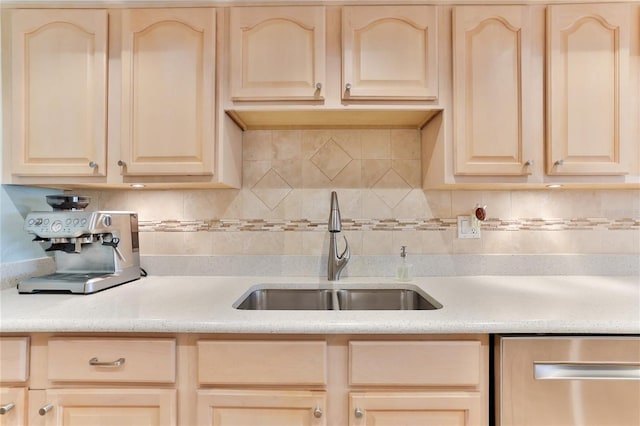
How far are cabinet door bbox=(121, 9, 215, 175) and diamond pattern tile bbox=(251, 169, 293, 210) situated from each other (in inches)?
14.5

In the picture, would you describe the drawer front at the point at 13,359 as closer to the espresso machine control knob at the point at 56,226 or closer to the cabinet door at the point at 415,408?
the espresso machine control knob at the point at 56,226

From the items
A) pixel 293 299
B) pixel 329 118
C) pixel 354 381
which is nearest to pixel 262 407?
pixel 354 381

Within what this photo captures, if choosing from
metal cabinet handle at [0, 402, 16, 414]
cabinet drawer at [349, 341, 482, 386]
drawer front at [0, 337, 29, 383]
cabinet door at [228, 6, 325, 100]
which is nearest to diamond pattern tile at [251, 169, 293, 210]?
cabinet door at [228, 6, 325, 100]

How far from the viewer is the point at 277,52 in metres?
1.36

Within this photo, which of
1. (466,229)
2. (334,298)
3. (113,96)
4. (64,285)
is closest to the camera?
(64,285)

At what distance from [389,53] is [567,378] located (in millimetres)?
1261

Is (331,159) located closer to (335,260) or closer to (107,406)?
(335,260)

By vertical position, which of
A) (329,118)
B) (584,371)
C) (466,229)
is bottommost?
(584,371)

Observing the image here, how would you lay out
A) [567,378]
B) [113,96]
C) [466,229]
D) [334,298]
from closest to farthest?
[567,378], [113,96], [334,298], [466,229]

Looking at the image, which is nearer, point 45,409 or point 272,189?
point 45,409

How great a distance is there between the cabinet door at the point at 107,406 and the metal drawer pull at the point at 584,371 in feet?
3.60

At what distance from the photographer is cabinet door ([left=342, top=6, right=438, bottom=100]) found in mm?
1355

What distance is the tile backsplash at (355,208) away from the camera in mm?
1683

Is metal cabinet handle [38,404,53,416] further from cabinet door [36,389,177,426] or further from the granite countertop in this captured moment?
the granite countertop
